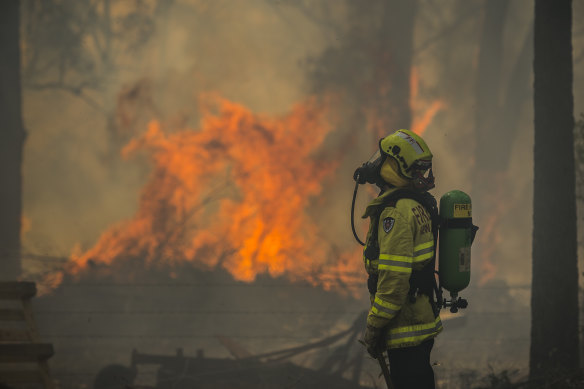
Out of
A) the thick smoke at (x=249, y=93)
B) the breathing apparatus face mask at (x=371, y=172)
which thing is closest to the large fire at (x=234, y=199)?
the thick smoke at (x=249, y=93)

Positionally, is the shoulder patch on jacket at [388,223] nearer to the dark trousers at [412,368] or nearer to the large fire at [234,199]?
the dark trousers at [412,368]

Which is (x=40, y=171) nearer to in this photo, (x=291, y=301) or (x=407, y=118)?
(x=291, y=301)

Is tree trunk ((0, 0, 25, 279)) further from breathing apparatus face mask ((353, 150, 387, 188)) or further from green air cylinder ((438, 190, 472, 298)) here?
green air cylinder ((438, 190, 472, 298))

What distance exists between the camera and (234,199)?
1125 cm

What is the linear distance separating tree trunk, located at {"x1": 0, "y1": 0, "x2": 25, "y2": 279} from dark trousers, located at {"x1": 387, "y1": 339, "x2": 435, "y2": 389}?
10131 millimetres

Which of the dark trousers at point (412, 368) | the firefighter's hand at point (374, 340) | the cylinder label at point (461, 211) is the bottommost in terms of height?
the dark trousers at point (412, 368)

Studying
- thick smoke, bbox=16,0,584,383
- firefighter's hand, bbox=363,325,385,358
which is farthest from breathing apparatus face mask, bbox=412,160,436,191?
thick smoke, bbox=16,0,584,383

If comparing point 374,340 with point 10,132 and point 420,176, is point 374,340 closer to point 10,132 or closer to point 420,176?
point 420,176

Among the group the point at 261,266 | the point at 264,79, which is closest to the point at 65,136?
the point at 264,79

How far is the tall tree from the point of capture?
554 cm

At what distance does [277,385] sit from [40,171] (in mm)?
9274

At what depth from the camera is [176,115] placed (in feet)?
37.9

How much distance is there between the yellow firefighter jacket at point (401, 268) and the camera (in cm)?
313

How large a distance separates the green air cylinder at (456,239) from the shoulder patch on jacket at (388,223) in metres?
0.42
